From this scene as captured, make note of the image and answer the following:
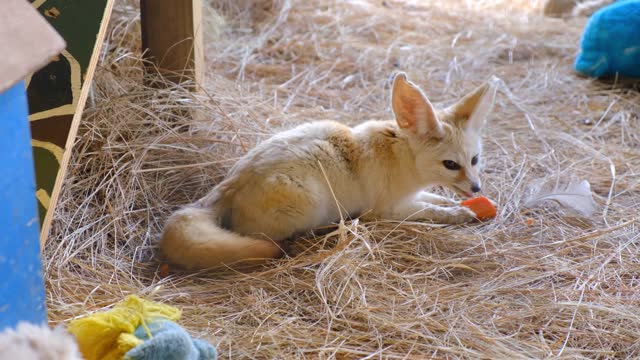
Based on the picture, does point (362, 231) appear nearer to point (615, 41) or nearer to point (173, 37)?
point (173, 37)

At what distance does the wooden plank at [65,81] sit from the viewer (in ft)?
8.95

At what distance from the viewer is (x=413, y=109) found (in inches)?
134

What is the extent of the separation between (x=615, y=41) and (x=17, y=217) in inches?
187

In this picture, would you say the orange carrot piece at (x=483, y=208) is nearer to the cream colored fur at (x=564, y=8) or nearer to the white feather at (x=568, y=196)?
the white feather at (x=568, y=196)

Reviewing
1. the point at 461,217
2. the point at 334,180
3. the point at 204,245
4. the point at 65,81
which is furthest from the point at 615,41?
the point at 65,81

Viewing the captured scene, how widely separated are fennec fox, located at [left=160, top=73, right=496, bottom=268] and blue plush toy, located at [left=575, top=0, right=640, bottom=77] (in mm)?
2373

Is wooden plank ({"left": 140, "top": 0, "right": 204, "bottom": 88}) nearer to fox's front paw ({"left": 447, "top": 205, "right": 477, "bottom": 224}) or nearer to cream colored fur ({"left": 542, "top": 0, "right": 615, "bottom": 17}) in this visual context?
fox's front paw ({"left": 447, "top": 205, "right": 477, "bottom": 224})

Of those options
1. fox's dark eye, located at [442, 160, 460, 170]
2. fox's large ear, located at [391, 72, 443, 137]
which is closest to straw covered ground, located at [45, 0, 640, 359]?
fox's dark eye, located at [442, 160, 460, 170]

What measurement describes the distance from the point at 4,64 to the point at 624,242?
9.00 ft

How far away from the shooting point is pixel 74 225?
3.22m

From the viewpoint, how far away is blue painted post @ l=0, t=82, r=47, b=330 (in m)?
1.88

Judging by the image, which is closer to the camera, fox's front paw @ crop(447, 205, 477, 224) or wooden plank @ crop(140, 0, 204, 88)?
fox's front paw @ crop(447, 205, 477, 224)

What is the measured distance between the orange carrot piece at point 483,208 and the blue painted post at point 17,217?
2.26 metres

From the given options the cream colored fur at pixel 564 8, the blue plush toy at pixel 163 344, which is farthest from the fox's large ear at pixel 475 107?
the cream colored fur at pixel 564 8
